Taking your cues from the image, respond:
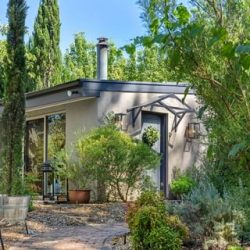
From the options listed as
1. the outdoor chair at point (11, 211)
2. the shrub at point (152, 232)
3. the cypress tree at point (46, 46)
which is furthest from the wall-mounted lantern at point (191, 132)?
the cypress tree at point (46, 46)

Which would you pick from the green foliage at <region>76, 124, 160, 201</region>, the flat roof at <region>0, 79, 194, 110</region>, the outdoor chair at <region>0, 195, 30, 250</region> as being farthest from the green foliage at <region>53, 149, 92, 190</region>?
the outdoor chair at <region>0, 195, 30, 250</region>

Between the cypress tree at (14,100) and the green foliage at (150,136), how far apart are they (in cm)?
A: 431

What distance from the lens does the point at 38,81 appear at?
22469 mm

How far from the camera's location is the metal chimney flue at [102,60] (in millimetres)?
13438

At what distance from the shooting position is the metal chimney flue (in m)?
13.4

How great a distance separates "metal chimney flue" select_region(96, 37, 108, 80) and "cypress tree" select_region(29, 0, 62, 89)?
369 inches

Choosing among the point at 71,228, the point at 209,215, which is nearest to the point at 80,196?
the point at 71,228

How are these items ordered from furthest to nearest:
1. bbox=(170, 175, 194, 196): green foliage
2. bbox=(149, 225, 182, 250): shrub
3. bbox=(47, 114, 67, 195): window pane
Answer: bbox=(47, 114, 67, 195): window pane < bbox=(170, 175, 194, 196): green foliage < bbox=(149, 225, 182, 250): shrub

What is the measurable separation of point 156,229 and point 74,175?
19.6 ft

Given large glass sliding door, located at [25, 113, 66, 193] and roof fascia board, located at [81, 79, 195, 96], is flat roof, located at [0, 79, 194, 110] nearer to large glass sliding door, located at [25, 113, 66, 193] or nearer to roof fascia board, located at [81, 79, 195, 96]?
roof fascia board, located at [81, 79, 195, 96]

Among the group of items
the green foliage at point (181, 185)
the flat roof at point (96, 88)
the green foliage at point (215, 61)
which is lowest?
the green foliage at point (181, 185)

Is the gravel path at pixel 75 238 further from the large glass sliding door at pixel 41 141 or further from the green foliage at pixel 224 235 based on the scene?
the large glass sliding door at pixel 41 141

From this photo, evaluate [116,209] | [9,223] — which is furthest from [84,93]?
[9,223]

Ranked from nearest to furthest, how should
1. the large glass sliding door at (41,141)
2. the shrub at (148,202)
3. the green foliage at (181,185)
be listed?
the shrub at (148,202) → the green foliage at (181,185) → the large glass sliding door at (41,141)
